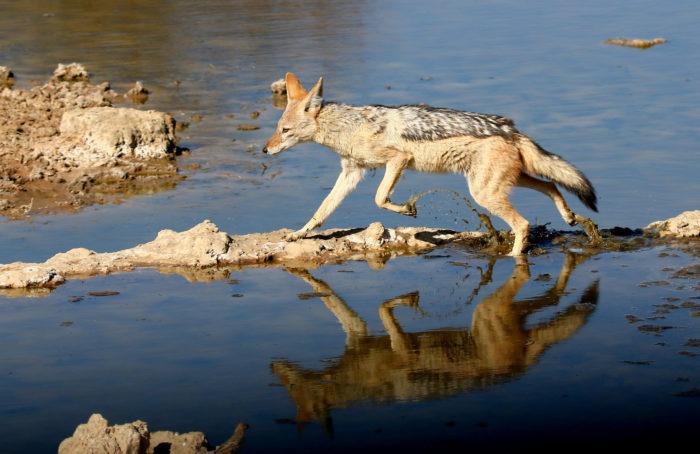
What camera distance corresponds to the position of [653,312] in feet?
25.0

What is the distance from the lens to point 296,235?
962 cm

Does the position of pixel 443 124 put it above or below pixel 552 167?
above

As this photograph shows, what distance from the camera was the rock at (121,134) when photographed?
12977 mm

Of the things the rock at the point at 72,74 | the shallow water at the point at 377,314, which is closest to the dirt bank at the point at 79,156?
the shallow water at the point at 377,314

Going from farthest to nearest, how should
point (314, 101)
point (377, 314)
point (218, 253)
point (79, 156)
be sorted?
point (79, 156) → point (314, 101) → point (218, 253) → point (377, 314)

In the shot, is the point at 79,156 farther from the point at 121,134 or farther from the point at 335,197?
the point at 335,197

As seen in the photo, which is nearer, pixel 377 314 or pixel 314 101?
pixel 377 314

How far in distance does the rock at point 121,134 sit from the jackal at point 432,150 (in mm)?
3186

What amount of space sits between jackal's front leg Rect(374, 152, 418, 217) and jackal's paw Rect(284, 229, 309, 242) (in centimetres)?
66

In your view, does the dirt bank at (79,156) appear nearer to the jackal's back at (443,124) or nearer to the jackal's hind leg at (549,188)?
the jackal's back at (443,124)

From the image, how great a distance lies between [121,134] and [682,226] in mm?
6498

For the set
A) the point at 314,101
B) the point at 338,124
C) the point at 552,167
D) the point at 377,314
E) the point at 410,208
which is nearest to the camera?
the point at 377,314

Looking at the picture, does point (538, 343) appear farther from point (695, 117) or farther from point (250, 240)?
point (695, 117)

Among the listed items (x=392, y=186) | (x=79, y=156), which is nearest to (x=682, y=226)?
(x=392, y=186)
